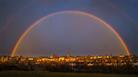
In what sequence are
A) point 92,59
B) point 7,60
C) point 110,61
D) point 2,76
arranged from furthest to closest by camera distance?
1. point 92,59
2. point 110,61
3. point 7,60
4. point 2,76

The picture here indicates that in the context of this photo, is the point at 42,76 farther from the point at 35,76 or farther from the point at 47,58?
the point at 47,58

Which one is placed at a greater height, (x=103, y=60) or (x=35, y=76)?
(x=103, y=60)

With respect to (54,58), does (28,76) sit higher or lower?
lower

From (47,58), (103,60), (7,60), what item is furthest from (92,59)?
(7,60)

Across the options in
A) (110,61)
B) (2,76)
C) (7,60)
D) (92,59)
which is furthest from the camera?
(92,59)

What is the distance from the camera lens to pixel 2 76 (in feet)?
257

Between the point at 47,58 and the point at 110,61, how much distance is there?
38154 mm

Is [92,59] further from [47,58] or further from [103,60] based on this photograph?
[47,58]

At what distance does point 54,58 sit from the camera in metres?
198

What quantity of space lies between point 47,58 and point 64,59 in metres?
10.8

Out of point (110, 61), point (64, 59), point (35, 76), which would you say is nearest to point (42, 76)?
point (35, 76)

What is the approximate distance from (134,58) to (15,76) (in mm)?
95879

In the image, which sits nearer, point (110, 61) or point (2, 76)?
point (2, 76)

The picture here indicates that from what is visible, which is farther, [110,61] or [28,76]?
[110,61]
